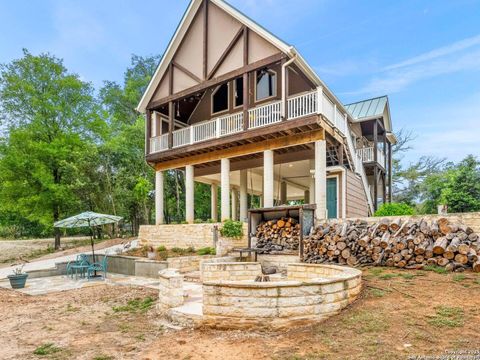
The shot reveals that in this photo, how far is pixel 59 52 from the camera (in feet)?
62.7

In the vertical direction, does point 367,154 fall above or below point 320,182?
above

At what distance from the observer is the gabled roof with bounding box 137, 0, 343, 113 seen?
1079 centimetres

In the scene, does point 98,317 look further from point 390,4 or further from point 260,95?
point 390,4

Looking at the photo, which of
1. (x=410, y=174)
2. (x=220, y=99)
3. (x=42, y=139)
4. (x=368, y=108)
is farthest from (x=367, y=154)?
(x=42, y=139)

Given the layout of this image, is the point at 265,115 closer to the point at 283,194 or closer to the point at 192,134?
the point at 192,134

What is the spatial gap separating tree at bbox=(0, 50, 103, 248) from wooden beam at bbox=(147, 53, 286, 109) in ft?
20.8

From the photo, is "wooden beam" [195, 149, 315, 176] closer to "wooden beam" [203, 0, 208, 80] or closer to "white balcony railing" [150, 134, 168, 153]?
"white balcony railing" [150, 134, 168, 153]

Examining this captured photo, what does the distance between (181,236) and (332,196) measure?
20.2 feet

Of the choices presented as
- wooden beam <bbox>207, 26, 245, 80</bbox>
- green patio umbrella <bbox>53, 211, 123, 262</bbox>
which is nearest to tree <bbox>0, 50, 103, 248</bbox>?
green patio umbrella <bbox>53, 211, 123, 262</bbox>

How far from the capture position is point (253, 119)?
11938mm

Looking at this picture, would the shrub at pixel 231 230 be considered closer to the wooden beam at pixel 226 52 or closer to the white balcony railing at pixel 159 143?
the white balcony railing at pixel 159 143

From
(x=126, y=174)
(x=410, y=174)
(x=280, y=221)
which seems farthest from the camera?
(x=410, y=174)

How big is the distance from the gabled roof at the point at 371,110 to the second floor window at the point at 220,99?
21.4 ft

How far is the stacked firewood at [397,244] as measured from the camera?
6561 millimetres
